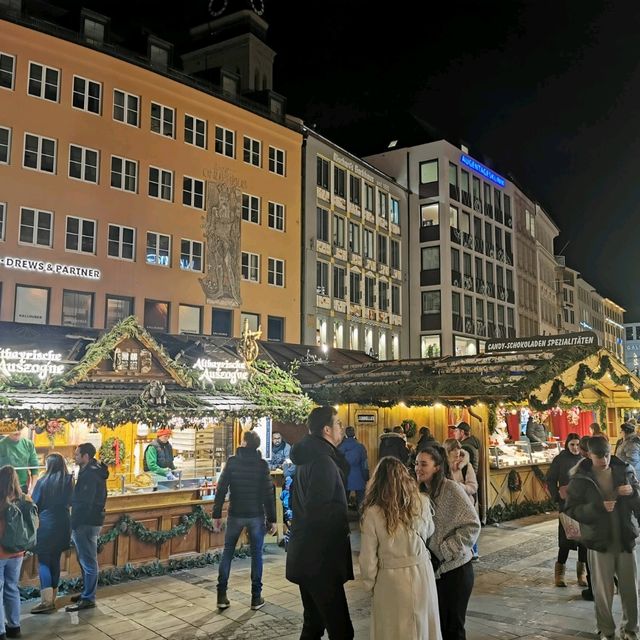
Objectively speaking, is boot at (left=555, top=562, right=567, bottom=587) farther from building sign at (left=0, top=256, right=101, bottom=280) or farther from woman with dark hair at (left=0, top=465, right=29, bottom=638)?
building sign at (left=0, top=256, right=101, bottom=280)

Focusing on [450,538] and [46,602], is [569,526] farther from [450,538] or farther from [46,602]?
[46,602]

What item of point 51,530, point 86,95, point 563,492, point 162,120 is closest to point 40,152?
point 86,95

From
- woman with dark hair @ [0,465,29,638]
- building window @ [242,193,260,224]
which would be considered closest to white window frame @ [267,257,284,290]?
building window @ [242,193,260,224]

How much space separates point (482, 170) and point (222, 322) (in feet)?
80.6

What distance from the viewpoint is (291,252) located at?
1187 inches

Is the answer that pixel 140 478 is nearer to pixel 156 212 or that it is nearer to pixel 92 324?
pixel 92 324

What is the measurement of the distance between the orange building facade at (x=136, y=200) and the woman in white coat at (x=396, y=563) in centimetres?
1951

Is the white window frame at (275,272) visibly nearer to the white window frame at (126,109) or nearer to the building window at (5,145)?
the white window frame at (126,109)

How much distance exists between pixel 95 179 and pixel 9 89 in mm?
3780

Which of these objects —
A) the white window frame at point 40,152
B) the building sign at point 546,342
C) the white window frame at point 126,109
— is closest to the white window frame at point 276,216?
the white window frame at point 126,109

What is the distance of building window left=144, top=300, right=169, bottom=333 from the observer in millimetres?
25078

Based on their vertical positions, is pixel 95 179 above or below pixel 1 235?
above

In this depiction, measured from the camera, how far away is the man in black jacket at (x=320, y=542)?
201 inches

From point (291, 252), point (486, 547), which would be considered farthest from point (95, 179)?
point (486, 547)
